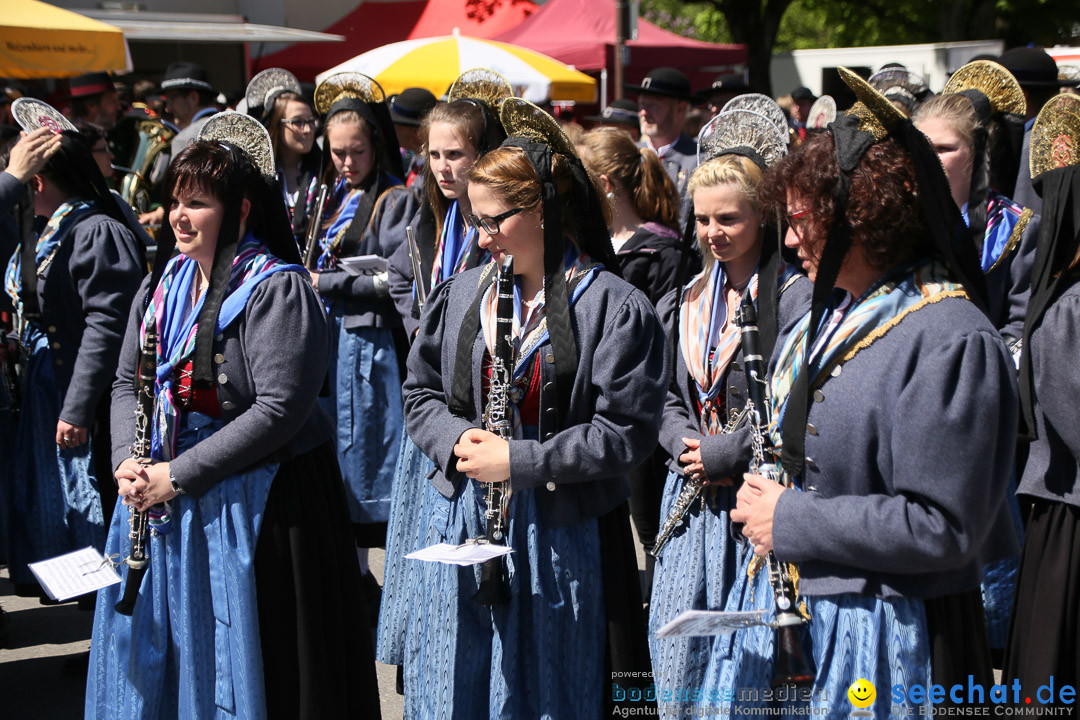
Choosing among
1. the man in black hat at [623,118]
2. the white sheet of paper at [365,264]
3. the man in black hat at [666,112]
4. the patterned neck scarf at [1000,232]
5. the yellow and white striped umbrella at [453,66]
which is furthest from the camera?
the yellow and white striped umbrella at [453,66]

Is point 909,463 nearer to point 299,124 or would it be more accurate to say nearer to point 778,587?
point 778,587

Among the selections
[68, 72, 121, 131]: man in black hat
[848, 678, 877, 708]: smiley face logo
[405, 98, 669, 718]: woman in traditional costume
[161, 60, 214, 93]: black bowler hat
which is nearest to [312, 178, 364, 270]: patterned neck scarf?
[405, 98, 669, 718]: woman in traditional costume

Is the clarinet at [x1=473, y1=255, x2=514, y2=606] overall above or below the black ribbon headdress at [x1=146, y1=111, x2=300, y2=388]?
below

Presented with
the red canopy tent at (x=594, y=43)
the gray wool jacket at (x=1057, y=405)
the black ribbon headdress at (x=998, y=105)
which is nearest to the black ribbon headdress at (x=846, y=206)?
the gray wool jacket at (x=1057, y=405)

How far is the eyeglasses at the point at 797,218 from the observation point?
2332mm

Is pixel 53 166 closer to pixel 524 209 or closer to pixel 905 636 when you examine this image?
pixel 524 209

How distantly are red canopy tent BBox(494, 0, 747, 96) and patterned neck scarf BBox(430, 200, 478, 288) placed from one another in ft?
35.6

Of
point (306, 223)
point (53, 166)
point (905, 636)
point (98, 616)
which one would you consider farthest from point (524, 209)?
point (306, 223)

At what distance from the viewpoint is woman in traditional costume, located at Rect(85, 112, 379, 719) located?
3.26 metres

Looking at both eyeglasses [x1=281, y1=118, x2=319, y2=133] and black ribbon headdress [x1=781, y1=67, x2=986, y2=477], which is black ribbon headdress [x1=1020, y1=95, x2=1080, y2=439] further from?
eyeglasses [x1=281, y1=118, x2=319, y2=133]

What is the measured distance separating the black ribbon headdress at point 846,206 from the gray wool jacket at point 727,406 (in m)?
0.79

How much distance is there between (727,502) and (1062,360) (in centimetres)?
102

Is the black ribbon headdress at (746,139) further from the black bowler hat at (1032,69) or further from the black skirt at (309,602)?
the black bowler hat at (1032,69)

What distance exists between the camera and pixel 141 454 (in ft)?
10.8
